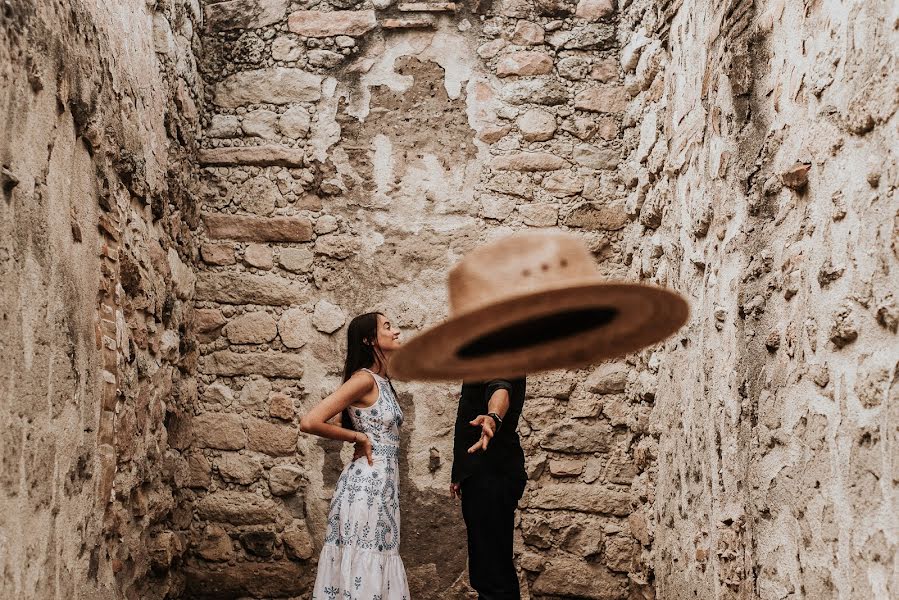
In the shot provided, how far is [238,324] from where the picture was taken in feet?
14.2

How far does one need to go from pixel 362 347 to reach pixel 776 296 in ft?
5.24

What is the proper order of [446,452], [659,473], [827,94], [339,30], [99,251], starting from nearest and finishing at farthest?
[827,94], [99,251], [659,473], [446,452], [339,30]

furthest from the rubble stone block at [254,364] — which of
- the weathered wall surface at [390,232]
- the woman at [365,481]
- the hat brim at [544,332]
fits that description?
the hat brim at [544,332]

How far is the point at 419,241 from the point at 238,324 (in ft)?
3.35

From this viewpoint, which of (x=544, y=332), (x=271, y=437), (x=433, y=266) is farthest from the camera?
(x=433, y=266)

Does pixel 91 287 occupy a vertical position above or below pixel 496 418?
above

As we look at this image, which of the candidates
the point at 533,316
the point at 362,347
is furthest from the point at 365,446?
the point at 533,316

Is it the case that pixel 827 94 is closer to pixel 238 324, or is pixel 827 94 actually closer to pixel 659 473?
pixel 659 473

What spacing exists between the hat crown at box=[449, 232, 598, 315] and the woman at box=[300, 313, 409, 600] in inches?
59.6

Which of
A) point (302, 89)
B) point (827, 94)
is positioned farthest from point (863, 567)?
point (302, 89)

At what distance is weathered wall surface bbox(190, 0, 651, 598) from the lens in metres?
4.16

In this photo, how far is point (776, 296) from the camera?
247cm

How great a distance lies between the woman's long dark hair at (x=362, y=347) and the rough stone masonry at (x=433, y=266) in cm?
88

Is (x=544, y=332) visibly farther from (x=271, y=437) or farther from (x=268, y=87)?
(x=268, y=87)
